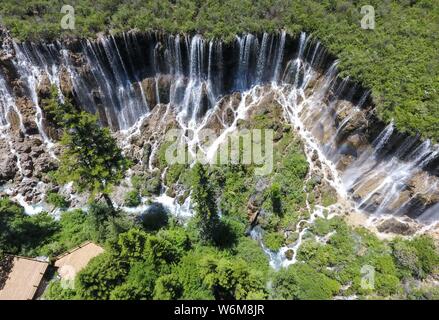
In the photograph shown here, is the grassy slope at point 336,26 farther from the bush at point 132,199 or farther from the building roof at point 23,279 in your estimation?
the building roof at point 23,279

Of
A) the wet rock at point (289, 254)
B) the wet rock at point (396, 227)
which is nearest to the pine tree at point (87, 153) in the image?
the wet rock at point (289, 254)

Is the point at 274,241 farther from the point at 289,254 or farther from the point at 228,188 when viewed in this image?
the point at 228,188

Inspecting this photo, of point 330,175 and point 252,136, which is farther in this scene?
point 252,136

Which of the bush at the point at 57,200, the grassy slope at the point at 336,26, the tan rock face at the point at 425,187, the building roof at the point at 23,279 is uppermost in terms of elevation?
the grassy slope at the point at 336,26

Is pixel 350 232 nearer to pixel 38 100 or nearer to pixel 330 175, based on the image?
pixel 330 175

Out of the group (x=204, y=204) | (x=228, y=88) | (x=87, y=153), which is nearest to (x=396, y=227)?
(x=204, y=204)

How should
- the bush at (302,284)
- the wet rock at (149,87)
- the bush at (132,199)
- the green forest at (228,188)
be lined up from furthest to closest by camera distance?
the wet rock at (149,87) < the bush at (132,199) < the green forest at (228,188) < the bush at (302,284)
